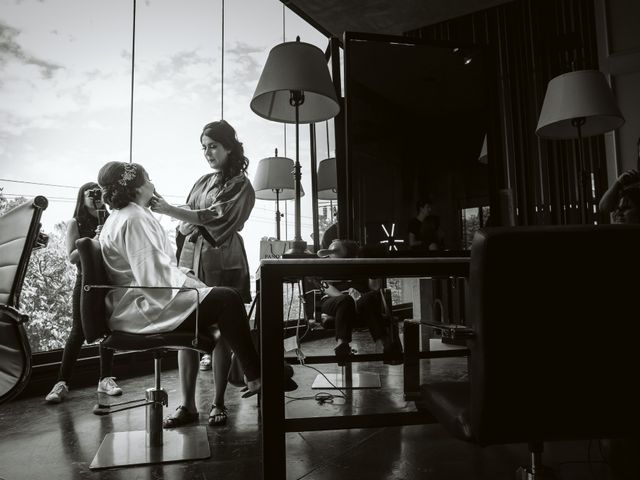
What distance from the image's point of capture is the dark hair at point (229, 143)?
7.38ft

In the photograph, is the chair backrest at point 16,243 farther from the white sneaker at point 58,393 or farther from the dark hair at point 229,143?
the white sneaker at point 58,393

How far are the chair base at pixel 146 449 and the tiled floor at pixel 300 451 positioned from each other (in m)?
0.03

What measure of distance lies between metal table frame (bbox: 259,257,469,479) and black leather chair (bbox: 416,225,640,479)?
404 millimetres

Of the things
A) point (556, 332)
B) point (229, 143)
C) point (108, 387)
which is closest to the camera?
point (556, 332)

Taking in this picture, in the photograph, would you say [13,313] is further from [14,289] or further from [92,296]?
[92,296]

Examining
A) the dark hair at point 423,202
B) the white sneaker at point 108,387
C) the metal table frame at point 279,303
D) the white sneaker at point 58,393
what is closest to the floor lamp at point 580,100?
the dark hair at point 423,202

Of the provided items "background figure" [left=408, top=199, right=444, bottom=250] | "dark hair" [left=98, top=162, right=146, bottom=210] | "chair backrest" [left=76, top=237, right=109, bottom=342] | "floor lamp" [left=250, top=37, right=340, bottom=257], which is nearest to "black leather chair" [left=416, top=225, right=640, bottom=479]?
"background figure" [left=408, top=199, right=444, bottom=250]

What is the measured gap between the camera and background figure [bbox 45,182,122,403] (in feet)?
8.77

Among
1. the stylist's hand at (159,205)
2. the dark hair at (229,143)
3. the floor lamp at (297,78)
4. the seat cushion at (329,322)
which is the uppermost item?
the floor lamp at (297,78)

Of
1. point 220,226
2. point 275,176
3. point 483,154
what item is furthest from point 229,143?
point 275,176

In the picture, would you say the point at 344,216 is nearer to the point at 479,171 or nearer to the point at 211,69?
the point at 479,171

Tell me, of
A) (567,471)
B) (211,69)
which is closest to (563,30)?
(211,69)

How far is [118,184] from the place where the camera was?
1.97m

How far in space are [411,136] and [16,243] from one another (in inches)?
54.5
